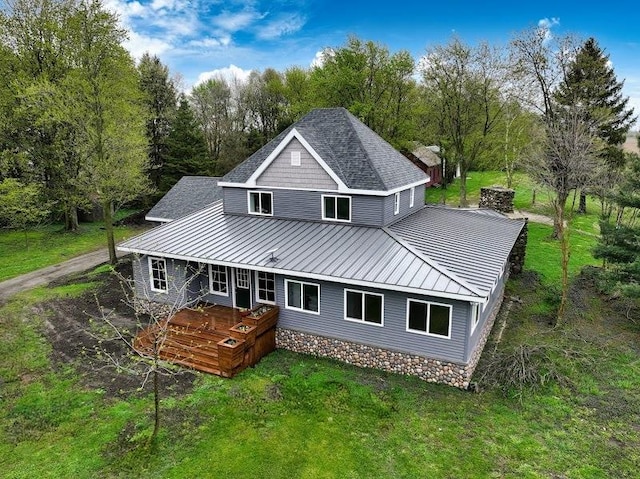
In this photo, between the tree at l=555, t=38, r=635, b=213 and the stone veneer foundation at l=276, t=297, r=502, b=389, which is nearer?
the stone veneer foundation at l=276, t=297, r=502, b=389

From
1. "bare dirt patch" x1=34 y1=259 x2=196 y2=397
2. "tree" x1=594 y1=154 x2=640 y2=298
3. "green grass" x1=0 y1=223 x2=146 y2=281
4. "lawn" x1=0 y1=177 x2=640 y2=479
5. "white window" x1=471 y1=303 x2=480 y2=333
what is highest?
"tree" x1=594 y1=154 x2=640 y2=298

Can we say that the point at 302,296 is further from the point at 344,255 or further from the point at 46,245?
the point at 46,245

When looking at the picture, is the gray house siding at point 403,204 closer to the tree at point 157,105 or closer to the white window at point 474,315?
the white window at point 474,315

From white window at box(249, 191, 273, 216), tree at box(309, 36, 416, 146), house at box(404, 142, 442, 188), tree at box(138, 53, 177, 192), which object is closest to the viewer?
white window at box(249, 191, 273, 216)

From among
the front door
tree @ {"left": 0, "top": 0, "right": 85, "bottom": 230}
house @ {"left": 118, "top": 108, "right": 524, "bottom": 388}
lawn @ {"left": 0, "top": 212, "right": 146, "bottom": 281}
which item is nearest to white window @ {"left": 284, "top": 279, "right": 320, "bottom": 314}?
house @ {"left": 118, "top": 108, "right": 524, "bottom": 388}

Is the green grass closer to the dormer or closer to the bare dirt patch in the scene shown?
the bare dirt patch

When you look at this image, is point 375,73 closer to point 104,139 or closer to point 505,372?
point 104,139

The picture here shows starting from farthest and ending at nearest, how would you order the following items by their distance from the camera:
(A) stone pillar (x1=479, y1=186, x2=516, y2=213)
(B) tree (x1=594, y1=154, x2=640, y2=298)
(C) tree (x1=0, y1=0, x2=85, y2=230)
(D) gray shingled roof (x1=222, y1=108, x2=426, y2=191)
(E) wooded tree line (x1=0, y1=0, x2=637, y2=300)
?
(C) tree (x1=0, y1=0, x2=85, y2=230) → (E) wooded tree line (x1=0, y1=0, x2=637, y2=300) → (A) stone pillar (x1=479, y1=186, x2=516, y2=213) → (D) gray shingled roof (x1=222, y1=108, x2=426, y2=191) → (B) tree (x1=594, y1=154, x2=640, y2=298)
